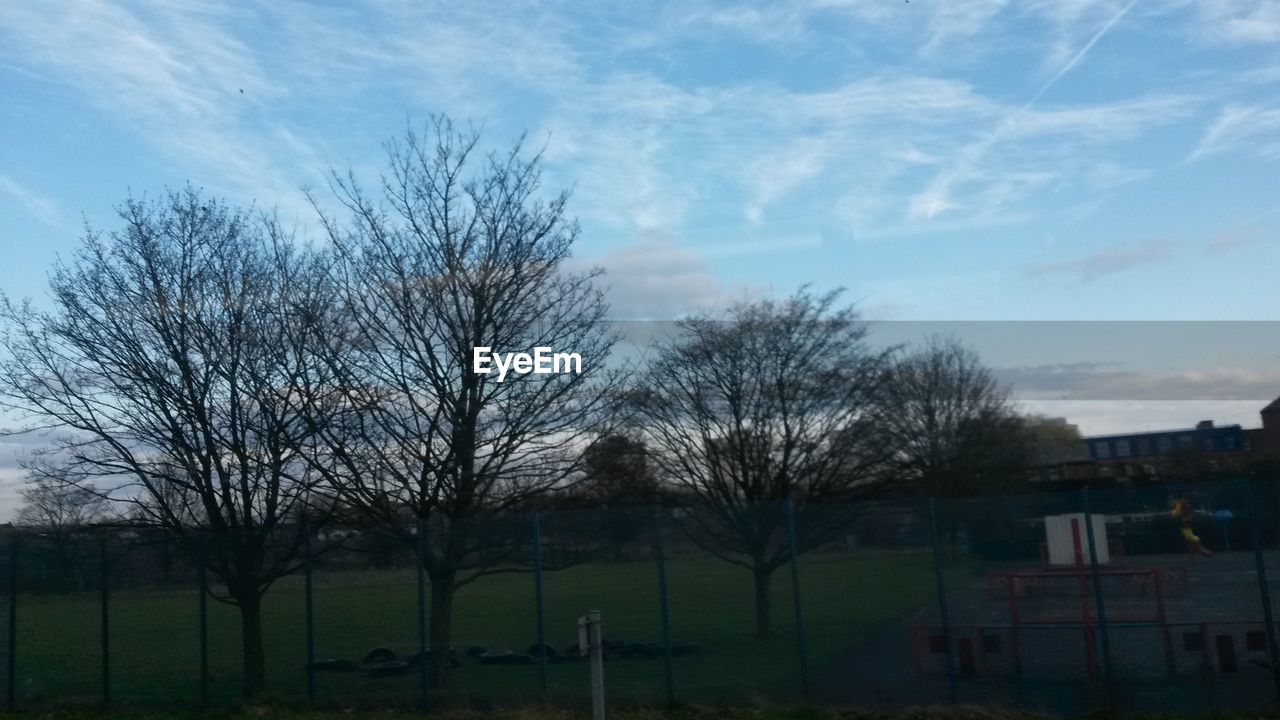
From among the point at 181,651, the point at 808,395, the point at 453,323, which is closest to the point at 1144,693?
the point at 808,395

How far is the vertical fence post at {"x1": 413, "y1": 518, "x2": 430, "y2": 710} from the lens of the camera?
50.7ft

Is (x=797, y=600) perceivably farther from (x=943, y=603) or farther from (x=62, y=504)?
(x=62, y=504)

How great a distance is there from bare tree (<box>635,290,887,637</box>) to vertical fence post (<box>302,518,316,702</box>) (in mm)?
6143

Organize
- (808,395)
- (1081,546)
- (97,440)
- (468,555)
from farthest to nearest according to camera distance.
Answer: (808,395)
(97,440)
(468,555)
(1081,546)

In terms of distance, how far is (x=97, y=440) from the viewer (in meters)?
17.4

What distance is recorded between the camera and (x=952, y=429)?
989 inches

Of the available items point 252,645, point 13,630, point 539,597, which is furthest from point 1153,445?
point 13,630

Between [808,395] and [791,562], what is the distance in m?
6.34

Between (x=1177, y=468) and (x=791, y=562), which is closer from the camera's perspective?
(x=791, y=562)

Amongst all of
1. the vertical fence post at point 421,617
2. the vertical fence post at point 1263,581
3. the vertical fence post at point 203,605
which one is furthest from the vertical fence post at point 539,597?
the vertical fence post at point 1263,581

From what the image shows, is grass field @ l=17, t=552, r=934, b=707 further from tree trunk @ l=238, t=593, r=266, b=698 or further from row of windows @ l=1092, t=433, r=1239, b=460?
row of windows @ l=1092, t=433, r=1239, b=460

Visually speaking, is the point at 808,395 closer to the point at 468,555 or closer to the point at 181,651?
the point at 468,555

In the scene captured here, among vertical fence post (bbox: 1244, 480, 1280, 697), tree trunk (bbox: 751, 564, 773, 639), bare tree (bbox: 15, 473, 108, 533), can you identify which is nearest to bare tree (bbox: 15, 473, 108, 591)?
bare tree (bbox: 15, 473, 108, 533)

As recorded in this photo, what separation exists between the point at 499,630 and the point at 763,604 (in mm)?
3642
